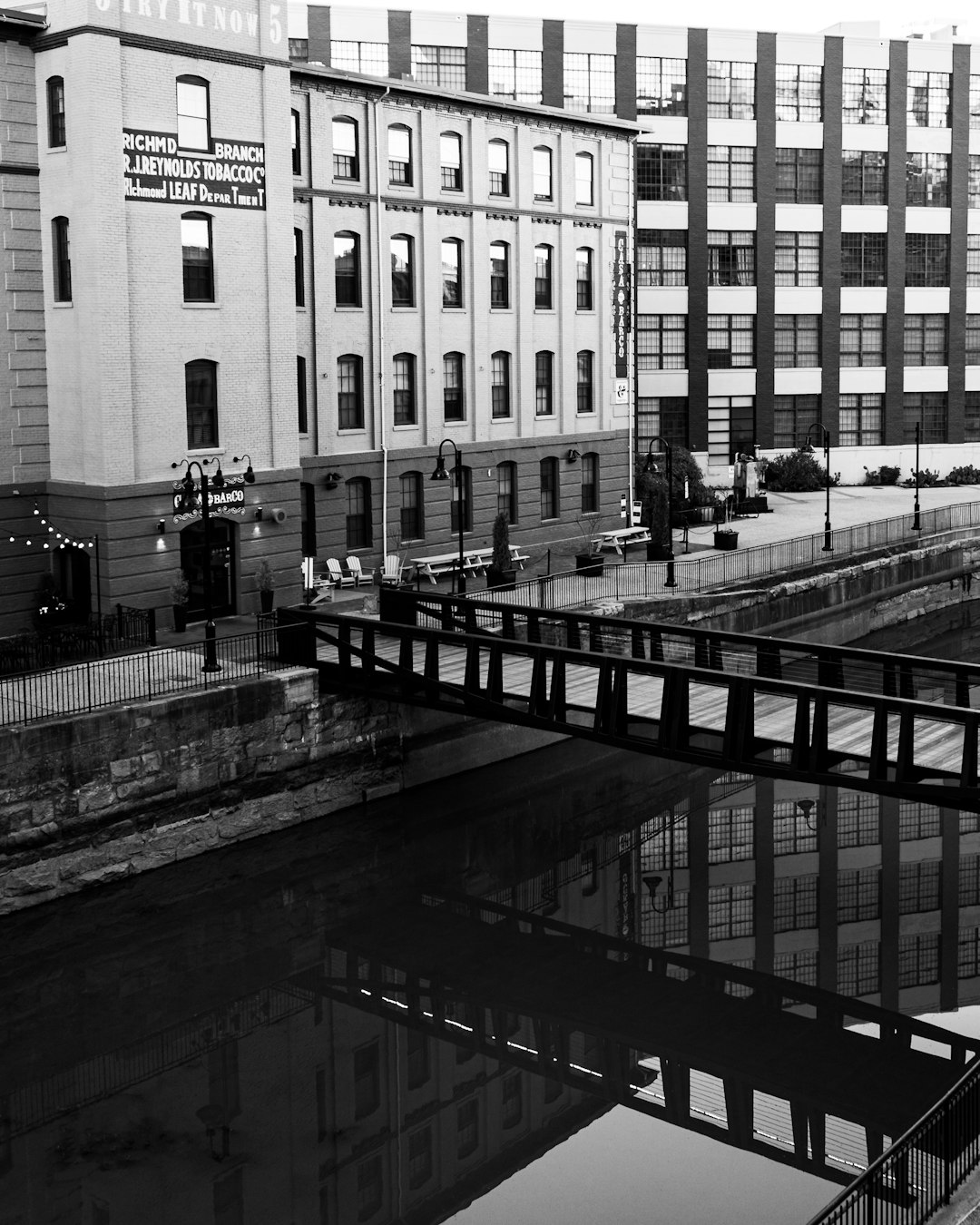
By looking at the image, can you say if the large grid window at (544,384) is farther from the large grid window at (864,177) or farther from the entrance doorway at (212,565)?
the large grid window at (864,177)

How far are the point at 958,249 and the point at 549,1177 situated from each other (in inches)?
2358

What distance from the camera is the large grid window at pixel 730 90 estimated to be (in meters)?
65.0

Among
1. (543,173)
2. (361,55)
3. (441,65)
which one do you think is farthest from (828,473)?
(361,55)

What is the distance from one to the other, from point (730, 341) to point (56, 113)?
38999 millimetres

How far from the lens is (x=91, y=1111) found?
20.9 m

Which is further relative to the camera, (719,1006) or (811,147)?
(811,147)

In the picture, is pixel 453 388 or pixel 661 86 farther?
pixel 661 86

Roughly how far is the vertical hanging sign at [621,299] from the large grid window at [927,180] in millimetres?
25180

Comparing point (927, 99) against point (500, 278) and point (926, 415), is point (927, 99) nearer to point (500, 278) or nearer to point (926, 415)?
point (926, 415)

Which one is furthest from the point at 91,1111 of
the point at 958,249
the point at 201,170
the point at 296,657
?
the point at 958,249

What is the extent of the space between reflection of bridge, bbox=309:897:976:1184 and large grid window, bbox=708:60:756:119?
152 ft

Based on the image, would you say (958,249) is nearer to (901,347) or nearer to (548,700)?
(901,347)

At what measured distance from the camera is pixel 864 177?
68250 mm

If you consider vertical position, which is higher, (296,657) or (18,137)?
(18,137)
